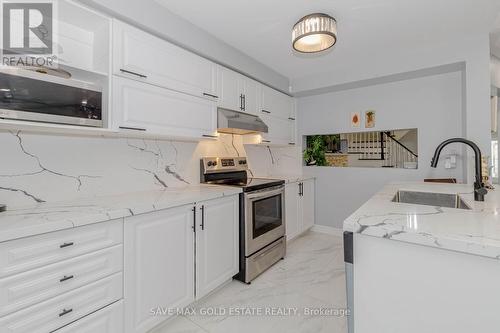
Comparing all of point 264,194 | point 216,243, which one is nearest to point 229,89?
point 264,194

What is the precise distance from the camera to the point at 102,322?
1324 mm

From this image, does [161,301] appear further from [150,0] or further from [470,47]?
[470,47]

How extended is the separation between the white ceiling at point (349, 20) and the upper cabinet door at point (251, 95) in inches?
13.4

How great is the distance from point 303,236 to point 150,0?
3293 mm

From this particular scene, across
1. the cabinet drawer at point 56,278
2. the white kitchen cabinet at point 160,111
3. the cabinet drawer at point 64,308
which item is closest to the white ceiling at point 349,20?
the white kitchen cabinet at point 160,111

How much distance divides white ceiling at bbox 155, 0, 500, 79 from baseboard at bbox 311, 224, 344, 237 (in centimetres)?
241

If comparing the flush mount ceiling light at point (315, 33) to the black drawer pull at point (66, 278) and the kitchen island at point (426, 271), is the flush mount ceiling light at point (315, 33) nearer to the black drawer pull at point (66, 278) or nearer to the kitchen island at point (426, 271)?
the kitchen island at point (426, 271)

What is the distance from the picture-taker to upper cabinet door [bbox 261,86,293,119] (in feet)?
10.1

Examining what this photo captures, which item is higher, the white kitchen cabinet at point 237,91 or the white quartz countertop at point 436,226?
the white kitchen cabinet at point 237,91

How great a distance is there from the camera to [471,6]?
6.09 feet

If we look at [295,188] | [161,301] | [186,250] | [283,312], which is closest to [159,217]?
[186,250]

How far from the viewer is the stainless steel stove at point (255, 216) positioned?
2.27m

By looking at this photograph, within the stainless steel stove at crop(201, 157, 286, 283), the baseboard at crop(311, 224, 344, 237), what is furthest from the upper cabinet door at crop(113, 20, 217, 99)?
the baseboard at crop(311, 224, 344, 237)

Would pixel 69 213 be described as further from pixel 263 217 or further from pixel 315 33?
pixel 315 33
